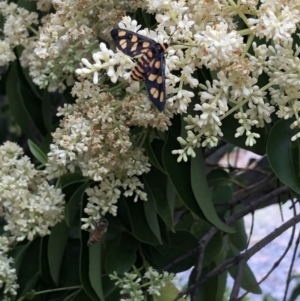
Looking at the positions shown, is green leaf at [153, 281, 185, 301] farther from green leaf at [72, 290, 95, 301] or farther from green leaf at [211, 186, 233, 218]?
green leaf at [211, 186, 233, 218]

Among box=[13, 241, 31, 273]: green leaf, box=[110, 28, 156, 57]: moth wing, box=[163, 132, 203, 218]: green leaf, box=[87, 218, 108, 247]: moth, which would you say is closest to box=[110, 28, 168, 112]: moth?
box=[110, 28, 156, 57]: moth wing

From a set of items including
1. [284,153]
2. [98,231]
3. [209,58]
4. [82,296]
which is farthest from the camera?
[82,296]

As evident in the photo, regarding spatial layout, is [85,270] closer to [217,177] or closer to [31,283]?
[31,283]

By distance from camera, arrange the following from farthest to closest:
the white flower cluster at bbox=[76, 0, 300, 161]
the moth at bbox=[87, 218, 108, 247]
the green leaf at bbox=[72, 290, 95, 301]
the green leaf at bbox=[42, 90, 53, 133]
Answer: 1. the green leaf at bbox=[42, 90, 53, 133]
2. the green leaf at bbox=[72, 290, 95, 301]
3. the moth at bbox=[87, 218, 108, 247]
4. the white flower cluster at bbox=[76, 0, 300, 161]

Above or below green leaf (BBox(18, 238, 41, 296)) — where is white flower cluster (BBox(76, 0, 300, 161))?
above

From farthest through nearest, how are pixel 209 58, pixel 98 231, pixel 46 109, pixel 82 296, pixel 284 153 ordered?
pixel 46 109 < pixel 82 296 < pixel 98 231 < pixel 284 153 < pixel 209 58

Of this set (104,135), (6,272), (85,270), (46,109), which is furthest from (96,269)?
(46,109)

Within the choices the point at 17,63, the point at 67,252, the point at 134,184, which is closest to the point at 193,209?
the point at 134,184
